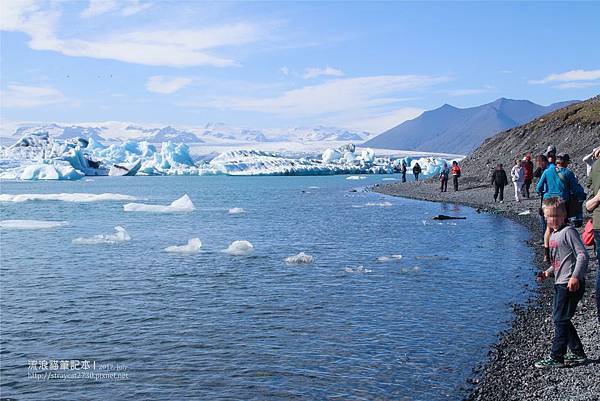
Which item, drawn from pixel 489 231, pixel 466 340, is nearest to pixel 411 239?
pixel 489 231

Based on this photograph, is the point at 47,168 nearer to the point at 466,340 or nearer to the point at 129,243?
the point at 129,243

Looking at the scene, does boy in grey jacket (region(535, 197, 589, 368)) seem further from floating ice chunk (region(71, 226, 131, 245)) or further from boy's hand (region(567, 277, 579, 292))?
floating ice chunk (region(71, 226, 131, 245))

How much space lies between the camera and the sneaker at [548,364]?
802 cm

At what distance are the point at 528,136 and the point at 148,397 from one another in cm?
5077

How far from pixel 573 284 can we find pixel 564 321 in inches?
24.9

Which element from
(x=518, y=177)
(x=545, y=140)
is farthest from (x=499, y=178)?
(x=545, y=140)

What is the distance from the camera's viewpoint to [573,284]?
744cm

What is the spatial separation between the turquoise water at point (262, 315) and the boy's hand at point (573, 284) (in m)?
1.97

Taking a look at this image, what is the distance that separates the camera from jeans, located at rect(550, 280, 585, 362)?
768 cm

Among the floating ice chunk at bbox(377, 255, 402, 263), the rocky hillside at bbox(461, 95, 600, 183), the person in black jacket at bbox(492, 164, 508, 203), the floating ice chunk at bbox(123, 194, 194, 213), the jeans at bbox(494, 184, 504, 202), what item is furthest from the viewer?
the rocky hillside at bbox(461, 95, 600, 183)

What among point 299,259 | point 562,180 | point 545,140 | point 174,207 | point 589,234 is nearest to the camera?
point 589,234

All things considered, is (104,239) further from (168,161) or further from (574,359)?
(168,161)

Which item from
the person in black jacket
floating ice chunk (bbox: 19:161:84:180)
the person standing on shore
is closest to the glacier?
floating ice chunk (bbox: 19:161:84:180)

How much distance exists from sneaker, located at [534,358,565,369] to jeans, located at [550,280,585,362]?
5cm
